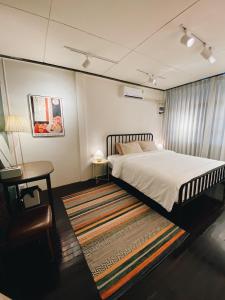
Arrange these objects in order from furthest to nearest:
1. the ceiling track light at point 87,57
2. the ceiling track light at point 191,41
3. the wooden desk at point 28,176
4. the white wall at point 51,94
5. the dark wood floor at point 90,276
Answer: the white wall at point 51,94
the ceiling track light at point 87,57
the ceiling track light at point 191,41
the wooden desk at point 28,176
the dark wood floor at point 90,276

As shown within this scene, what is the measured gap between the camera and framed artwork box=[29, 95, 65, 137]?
2459 millimetres

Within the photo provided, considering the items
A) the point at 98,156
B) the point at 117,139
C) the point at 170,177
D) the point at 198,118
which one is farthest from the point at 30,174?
the point at 198,118

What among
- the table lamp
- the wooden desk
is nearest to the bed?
the table lamp

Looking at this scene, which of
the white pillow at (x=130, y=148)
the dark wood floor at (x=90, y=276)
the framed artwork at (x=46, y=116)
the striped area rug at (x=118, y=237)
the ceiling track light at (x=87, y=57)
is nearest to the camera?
the dark wood floor at (x=90, y=276)

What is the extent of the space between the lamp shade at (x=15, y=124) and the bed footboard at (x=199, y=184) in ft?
7.63

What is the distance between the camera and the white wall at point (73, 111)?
91.4 inches

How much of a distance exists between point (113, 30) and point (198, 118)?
2969 mm

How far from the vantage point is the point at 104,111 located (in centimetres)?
325

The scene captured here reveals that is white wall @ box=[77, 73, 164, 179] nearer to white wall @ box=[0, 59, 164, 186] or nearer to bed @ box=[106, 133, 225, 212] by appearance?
white wall @ box=[0, 59, 164, 186]

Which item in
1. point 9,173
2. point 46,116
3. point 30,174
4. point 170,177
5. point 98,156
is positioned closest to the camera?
point 9,173

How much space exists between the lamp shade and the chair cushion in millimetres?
1153

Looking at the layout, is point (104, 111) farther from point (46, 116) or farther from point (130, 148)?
point (46, 116)

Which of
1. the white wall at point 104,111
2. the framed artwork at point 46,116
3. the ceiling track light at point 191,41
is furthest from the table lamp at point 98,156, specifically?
the ceiling track light at point 191,41

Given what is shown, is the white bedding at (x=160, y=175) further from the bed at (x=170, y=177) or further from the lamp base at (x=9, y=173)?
the lamp base at (x=9, y=173)
